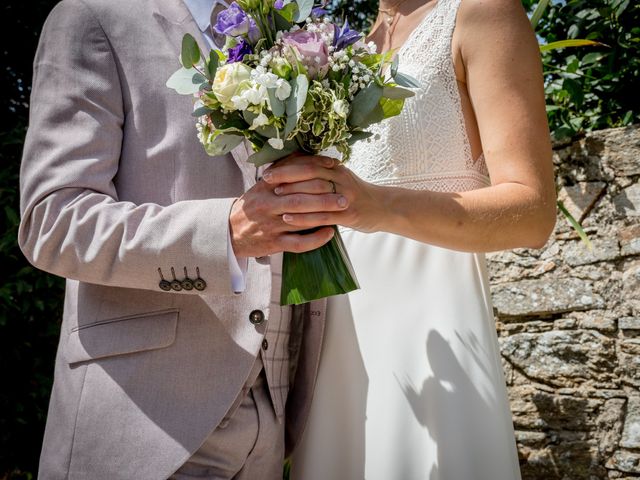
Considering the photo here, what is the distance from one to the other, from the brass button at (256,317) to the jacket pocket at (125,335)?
193 mm

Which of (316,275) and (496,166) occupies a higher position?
(496,166)

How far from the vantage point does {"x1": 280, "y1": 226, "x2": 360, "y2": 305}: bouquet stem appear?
5.34 ft

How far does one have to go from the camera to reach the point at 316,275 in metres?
1.64

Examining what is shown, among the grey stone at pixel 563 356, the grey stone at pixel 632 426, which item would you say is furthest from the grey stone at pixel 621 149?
the grey stone at pixel 632 426

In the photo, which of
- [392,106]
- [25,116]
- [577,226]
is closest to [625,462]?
[577,226]

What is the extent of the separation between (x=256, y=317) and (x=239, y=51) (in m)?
0.67

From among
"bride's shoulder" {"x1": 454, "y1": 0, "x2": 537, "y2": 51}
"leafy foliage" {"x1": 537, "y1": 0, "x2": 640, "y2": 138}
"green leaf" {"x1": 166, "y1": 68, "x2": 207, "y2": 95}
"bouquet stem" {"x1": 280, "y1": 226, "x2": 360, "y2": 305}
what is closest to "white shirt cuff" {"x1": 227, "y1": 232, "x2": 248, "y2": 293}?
"bouquet stem" {"x1": 280, "y1": 226, "x2": 360, "y2": 305}

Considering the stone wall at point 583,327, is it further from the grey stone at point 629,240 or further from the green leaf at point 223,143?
the green leaf at point 223,143

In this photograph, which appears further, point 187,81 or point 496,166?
point 496,166

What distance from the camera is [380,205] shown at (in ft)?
5.32

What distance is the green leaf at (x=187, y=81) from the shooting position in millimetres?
1490

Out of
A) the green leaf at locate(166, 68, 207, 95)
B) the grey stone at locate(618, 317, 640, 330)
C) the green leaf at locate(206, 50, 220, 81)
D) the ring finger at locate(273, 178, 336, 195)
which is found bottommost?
the grey stone at locate(618, 317, 640, 330)

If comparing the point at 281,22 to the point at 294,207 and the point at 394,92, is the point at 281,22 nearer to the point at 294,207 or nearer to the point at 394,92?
the point at 394,92

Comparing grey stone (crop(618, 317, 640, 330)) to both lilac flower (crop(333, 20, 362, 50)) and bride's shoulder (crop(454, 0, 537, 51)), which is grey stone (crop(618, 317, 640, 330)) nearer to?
bride's shoulder (crop(454, 0, 537, 51))
